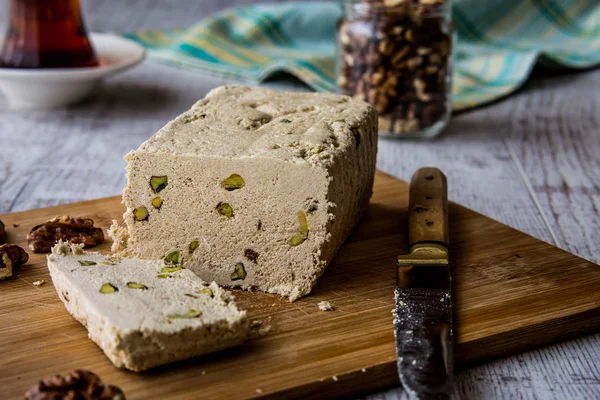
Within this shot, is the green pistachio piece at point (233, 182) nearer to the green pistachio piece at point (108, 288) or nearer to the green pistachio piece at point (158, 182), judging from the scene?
the green pistachio piece at point (158, 182)

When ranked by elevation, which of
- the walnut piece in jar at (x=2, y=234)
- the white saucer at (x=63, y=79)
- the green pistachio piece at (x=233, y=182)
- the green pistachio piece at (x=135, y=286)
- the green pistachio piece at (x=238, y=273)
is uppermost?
the green pistachio piece at (x=233, y=182)

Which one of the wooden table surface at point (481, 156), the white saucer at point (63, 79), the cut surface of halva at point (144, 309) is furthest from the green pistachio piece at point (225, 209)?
the white saucer at point (63, 79)

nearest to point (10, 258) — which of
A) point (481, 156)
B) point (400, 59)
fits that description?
point (400, 59)

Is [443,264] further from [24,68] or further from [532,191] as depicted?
[24,68]

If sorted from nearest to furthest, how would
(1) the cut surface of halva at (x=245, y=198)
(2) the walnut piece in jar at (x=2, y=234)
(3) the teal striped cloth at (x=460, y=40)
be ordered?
1. (1) the cut surface of halva at (x=245, y=198)
2. (2) the walnut piece in jar at (x=2, y=234)
3. (3) the teal striped cloth at (x=460, y=40)

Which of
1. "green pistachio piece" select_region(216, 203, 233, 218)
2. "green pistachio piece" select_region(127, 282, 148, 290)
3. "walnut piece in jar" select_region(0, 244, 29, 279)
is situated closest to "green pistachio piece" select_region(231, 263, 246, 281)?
"green pistachio piece" select_region(216, 203, 233, 218)

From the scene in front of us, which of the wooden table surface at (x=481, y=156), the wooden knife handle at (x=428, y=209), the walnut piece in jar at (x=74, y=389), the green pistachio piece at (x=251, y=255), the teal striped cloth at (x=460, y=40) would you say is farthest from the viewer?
the teal striped cloth at (x=460, y=40)
